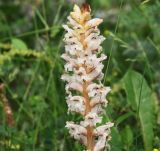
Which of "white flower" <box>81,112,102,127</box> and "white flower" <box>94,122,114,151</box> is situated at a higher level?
"white flower" <box>81,112,102,127</box>

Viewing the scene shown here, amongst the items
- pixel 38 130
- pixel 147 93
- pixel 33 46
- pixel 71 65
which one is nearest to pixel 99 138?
pixel 71 65

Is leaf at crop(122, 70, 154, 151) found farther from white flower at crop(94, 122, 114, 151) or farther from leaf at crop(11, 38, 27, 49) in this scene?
leaf at crop(11, 38, 27, 49)

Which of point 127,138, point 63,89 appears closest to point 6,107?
point 63,89

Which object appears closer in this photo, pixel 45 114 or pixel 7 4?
pixel 45 114

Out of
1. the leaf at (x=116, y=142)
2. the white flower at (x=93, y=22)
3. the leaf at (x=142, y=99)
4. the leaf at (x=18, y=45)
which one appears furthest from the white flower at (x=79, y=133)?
the leaf at (x=18, y=45)

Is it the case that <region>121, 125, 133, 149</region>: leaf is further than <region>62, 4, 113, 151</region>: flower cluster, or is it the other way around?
<region>121, 125, 133, 149</region>: leaf

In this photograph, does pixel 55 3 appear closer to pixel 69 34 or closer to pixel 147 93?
pixel 147 93

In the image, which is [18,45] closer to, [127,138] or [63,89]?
[63,89]

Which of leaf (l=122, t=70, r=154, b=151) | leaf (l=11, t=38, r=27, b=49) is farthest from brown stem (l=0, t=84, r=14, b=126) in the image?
leaf (l=11, t=38, r=27, b=49)
